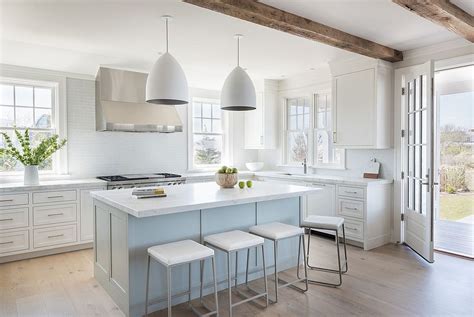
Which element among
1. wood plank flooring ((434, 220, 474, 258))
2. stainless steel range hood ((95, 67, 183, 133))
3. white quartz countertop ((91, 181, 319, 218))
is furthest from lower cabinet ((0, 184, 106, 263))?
wood plank flooring ((434, 220, 474, 258))

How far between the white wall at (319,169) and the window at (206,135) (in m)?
0.97

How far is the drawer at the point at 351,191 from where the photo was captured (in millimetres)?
4289

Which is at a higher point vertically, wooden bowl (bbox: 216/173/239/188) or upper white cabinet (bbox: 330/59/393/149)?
upper white cabinet (bbox: 330/59/393/149)

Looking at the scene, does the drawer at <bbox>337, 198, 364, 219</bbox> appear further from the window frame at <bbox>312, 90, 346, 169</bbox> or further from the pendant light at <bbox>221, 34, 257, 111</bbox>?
the pendant light at <bbox>221, 34, 257, 111</bbox>

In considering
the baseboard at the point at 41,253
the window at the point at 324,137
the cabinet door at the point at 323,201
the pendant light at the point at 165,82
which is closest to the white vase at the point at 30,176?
the baseboard at the point at 41,253

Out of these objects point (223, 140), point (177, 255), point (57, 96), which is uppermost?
point (57, 96)

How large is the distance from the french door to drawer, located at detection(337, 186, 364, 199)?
0.65m

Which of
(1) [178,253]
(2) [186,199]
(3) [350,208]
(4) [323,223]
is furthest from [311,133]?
(1) [178,253]

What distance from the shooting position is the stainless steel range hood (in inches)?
177

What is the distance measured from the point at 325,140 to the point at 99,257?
3876mm

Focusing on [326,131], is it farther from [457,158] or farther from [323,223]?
[457,158]

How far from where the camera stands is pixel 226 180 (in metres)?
3.49

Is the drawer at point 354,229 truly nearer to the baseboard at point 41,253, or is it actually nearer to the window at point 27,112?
the baseboard at point 41,253

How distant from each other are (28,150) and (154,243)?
2.55 m
